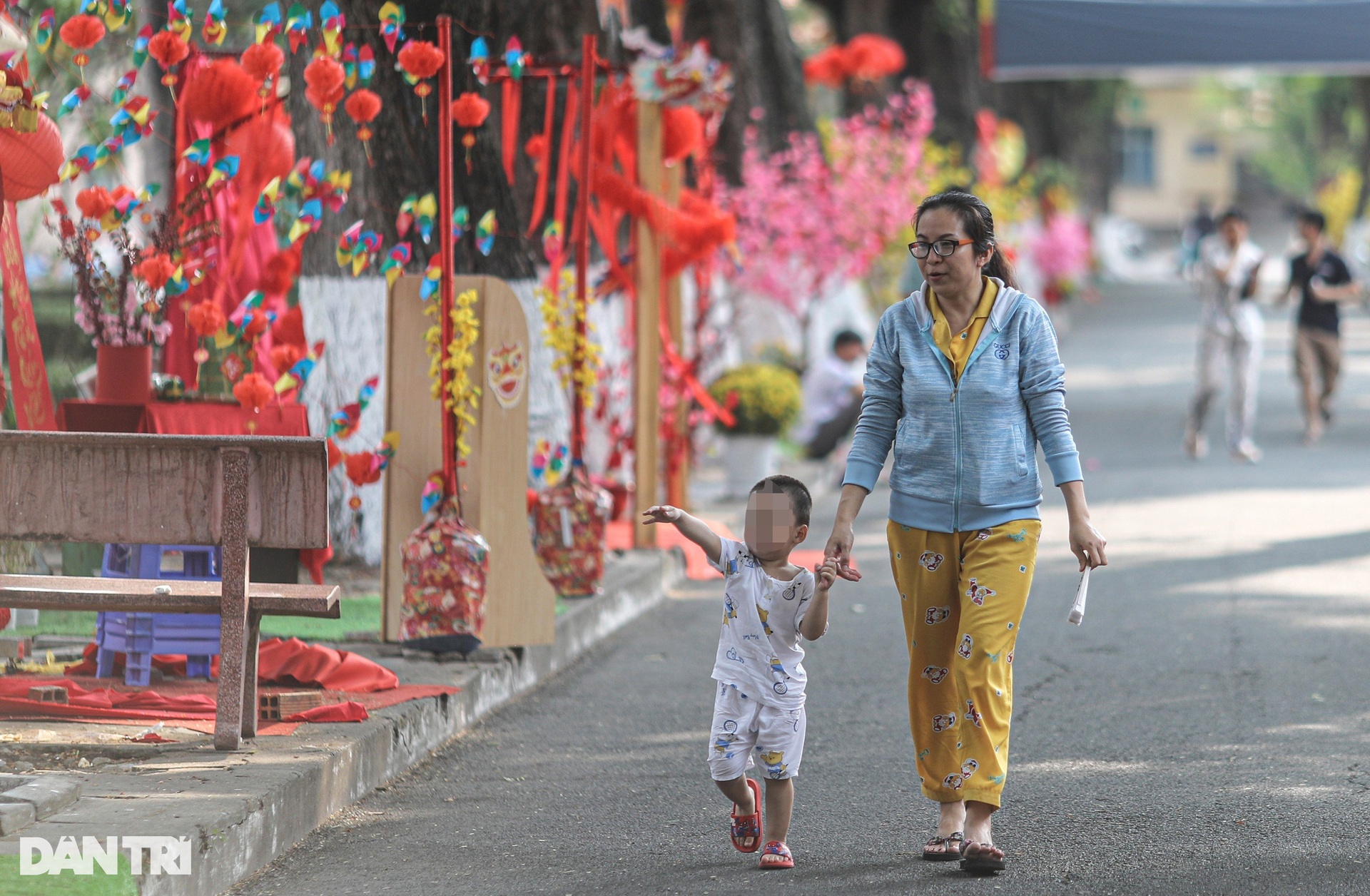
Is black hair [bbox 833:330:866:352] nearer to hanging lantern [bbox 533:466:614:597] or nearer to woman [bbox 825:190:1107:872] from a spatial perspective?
hanging lantern [bbox 533:466:614:597]

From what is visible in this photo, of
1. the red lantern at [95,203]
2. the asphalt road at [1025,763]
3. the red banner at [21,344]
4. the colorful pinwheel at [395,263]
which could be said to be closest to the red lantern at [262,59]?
the red lantern at [95,203]

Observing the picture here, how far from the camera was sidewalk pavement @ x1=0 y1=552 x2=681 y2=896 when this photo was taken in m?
4.34

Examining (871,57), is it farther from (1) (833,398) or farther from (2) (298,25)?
(2) (298,25)

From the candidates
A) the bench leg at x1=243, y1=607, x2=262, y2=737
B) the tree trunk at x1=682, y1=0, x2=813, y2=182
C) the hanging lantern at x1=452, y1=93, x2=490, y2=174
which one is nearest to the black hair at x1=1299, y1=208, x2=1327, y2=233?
the tree trunk at x1=682, y1=0, x2=813, y2=182

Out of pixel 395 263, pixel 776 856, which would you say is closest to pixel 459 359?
pixel 395 263

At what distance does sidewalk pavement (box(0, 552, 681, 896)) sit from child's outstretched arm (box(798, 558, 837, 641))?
1595 mm

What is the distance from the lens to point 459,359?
273 inches

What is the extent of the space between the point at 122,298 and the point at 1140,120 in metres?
86.1

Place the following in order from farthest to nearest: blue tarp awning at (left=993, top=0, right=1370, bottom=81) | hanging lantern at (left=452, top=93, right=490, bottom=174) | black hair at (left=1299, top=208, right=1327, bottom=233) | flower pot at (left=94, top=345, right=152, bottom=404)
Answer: blue tarp awning at (left=993, top=0, right=1370, bottom=81)
black hair at (left=1299, top=208, right=1327, bottom=233)
hanging lantern at (left=452, top=93, right=490, bottom=174)
flower pot at (left=94, top=345, right=152, bottom=404)

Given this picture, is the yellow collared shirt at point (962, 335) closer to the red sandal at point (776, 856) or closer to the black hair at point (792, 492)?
the black hair at point (792, 492)

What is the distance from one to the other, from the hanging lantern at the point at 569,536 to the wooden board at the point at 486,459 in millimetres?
1250

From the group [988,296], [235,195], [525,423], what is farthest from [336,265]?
[988,296]

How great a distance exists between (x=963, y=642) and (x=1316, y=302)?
1231 cm

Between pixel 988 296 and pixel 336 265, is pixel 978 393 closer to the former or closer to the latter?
pixel 988 296
